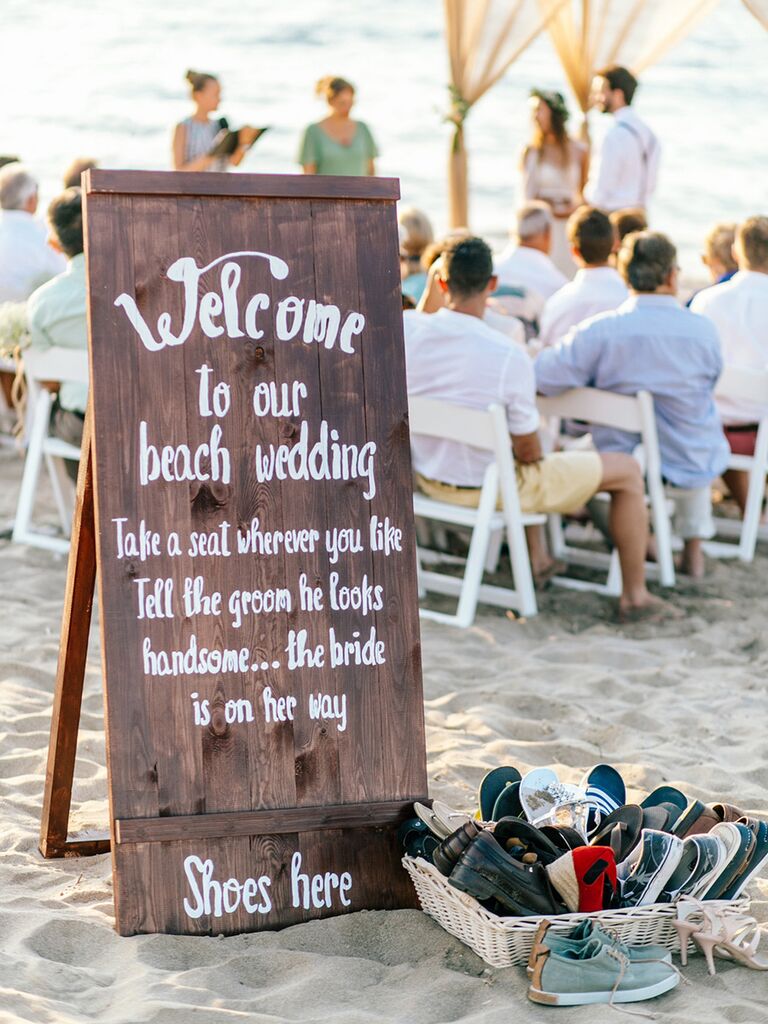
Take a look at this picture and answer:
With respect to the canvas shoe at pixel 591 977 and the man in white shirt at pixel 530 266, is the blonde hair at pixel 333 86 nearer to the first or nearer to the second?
the man in white shirt at pixel 530 266

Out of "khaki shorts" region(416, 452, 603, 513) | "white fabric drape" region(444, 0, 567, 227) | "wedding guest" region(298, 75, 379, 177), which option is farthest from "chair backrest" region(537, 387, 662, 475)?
"white fabric drape" region(444, 0, 567, 227)

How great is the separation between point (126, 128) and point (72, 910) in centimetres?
2162

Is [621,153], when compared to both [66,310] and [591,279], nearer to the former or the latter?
[591,279]

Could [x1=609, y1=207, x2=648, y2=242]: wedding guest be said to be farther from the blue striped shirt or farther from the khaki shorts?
the khaki shorts

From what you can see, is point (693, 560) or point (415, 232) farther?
point (415, 232)

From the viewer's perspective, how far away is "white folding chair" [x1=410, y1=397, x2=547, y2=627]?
476 centimetres

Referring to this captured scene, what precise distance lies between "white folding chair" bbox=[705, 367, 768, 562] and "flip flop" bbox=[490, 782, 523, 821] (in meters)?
3.11

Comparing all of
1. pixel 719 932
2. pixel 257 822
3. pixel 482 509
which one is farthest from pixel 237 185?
pixel 482 509

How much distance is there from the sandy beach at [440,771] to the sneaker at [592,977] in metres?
0.03

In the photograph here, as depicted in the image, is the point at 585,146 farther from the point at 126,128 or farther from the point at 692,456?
the point at 126,128

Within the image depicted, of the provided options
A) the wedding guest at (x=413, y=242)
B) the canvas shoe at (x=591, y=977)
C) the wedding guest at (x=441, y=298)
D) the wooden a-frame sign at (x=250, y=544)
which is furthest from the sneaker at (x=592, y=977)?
the wedding guest at (x=413, y=242)

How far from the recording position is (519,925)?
8.04ft

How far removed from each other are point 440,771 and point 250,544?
1.09 metres

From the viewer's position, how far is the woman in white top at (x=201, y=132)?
8.77m
